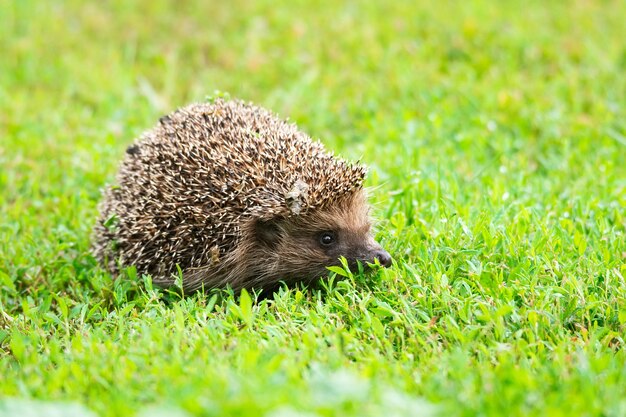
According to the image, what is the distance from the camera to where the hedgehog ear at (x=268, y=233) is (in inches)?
225

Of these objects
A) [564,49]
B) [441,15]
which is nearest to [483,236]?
[564,49]

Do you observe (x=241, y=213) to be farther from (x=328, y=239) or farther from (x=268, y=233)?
(x=328, y=239)

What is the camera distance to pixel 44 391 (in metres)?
4.03

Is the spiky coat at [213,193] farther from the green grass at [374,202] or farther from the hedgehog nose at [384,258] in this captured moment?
the hedgehog nose at [384,258]

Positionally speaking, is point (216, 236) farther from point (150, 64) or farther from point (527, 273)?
point (150, 64)

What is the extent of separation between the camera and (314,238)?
5.75 meters

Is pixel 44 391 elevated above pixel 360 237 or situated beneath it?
situated beneath

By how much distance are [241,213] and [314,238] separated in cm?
58

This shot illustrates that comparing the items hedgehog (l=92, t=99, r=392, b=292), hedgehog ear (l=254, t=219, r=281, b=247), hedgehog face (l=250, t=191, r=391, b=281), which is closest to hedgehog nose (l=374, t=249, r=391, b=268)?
hedgehog (l=92, t=99, r=392, b=292)

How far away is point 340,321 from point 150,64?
6.32m

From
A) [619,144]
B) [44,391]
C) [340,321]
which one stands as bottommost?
[44,391]

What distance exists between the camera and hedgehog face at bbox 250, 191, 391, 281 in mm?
5656

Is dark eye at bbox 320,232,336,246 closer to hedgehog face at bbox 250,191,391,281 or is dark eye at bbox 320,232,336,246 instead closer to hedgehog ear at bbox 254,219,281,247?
hedgehog face at bbox 250,191,391,281

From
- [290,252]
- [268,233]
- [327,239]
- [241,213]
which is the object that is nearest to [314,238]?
[327,239]
